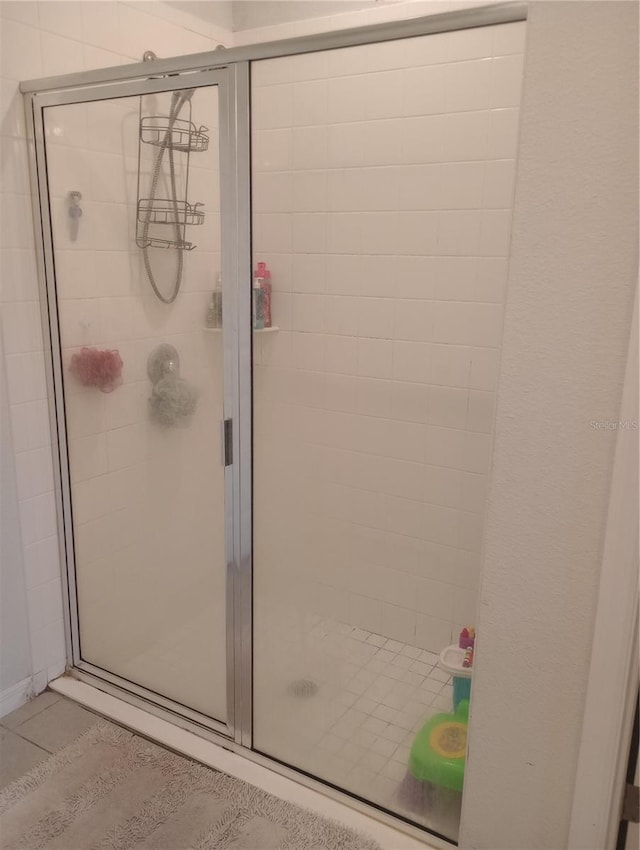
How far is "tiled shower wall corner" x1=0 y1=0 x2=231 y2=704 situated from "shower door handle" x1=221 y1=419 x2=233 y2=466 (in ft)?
1.97

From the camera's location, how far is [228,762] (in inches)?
72.2

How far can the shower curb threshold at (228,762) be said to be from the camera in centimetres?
161

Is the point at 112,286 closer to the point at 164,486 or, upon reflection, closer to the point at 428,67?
the point at 164,486

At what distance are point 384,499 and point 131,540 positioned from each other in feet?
2.72

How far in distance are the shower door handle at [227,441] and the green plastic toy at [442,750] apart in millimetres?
875

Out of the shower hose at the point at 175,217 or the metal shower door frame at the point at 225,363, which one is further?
the shower hose at the point at 175,217

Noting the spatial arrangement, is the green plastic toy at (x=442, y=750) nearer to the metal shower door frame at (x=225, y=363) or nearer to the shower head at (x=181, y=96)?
the metal shower door frame at (x=225, y=363)

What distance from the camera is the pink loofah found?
199cm

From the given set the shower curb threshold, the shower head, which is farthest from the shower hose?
the shower curb threshold

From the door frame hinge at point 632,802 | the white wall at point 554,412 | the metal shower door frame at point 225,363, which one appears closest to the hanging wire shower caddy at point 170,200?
the metal shower door frame at point 225,363

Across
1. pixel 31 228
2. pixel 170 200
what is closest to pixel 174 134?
pixel 170 200

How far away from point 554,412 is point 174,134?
4.28 ft

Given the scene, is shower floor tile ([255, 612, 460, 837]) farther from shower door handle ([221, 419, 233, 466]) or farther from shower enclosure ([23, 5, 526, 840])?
shower door handle ([221, 419, 233, 466])

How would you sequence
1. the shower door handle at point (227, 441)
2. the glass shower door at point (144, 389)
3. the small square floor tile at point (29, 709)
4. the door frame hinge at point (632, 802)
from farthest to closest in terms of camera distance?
the small square floor tile at point (29, 709) → the glass shower door at point (144, 389) → the shower door handle at point (227, 441) → the door frame hinge at point (632, 802)
